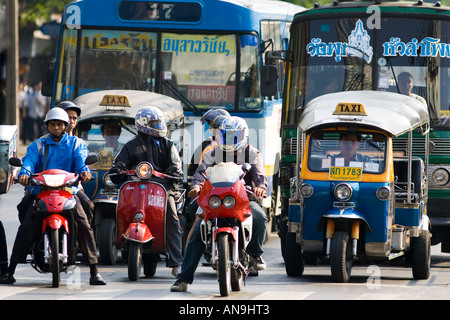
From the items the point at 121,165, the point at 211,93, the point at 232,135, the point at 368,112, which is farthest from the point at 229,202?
the point at 211,93

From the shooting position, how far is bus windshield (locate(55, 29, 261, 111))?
15969 millimetres

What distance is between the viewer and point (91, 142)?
1395 centimetres

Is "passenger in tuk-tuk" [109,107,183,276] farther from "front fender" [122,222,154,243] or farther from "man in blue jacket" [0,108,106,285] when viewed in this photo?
"man in blue jacket" [0,108,106,285]

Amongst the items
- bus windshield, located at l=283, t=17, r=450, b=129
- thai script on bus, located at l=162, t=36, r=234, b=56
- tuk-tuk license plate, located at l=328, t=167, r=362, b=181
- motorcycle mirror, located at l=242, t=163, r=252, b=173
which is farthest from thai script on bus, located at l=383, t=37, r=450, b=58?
motorcycle mirror, located at l=242, t=163, r=252, b=173

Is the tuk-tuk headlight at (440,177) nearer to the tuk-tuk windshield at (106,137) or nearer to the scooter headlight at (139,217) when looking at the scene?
the tuk-tuk windshield at (106,137)

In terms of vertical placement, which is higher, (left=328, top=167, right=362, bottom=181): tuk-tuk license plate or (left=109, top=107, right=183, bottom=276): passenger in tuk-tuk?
(left=109, top=107, right=183, bottom=276): passenger in tuk-tuk

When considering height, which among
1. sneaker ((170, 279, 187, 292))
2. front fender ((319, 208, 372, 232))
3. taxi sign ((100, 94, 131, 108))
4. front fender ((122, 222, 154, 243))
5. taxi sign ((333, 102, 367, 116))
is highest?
taxi sign ((100, 94, 131, 108))

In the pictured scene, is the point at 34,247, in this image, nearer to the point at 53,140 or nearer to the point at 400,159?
the point at 53,140

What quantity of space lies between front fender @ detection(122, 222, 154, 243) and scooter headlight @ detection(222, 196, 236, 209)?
140cm

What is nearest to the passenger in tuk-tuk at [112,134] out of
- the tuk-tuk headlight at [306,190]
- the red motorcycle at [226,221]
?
the tuk-tuk headlight at [306,190]

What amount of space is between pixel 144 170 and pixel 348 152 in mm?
2078
